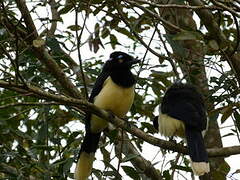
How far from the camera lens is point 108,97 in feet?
14.4

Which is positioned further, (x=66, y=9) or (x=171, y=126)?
(x=66, y=9)

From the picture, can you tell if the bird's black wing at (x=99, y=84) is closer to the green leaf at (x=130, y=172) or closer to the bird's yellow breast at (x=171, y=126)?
the bird's yellow breast at (x=171, y=126)

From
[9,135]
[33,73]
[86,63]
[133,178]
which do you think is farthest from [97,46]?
[133,178]

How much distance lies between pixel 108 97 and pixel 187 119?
Result: 686mm

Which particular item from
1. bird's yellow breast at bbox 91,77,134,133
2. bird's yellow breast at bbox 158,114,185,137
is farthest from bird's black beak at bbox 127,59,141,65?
bird's yellow breast at bbox 158,114,185,137

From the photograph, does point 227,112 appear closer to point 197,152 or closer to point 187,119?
point 187,119

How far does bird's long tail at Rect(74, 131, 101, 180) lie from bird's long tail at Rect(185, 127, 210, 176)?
827 millimetres

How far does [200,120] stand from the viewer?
4.06m

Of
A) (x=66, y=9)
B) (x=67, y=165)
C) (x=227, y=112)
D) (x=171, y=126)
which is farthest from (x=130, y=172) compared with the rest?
(x=66, y=9)

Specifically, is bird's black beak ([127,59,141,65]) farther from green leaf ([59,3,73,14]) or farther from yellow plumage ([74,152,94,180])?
yellow plumage ([74,152,94,180])

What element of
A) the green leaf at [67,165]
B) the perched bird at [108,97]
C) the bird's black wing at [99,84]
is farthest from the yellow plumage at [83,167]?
the bird's black wing at [99,84]

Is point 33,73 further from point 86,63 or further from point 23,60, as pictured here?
point 86,63

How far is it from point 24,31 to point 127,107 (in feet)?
3.32

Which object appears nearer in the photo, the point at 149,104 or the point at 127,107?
the point at 127,107
